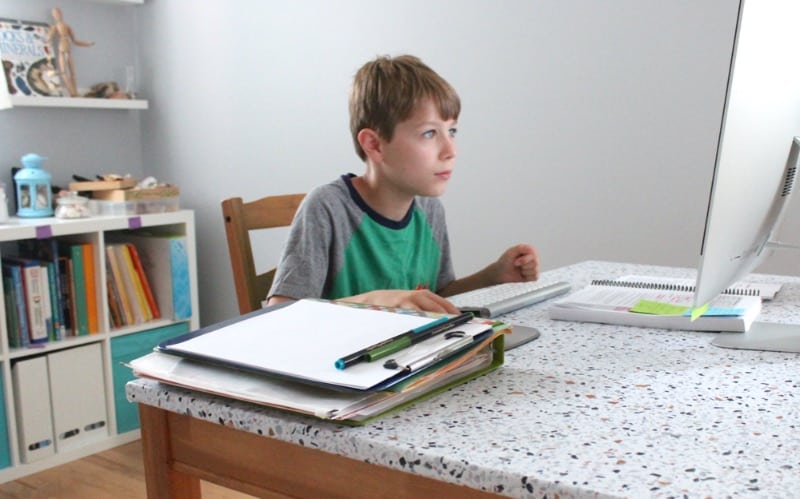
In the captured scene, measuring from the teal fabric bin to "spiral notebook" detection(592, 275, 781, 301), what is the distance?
1.70 m

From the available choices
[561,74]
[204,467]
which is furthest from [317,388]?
[561,74]

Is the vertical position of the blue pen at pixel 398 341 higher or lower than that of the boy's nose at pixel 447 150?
lower

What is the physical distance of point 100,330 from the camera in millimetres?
2428

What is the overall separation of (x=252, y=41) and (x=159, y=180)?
2.40ft

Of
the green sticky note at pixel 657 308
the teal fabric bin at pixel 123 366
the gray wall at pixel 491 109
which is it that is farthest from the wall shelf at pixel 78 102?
the green sticky note at pixel 657 308

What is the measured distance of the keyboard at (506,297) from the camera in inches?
41.6

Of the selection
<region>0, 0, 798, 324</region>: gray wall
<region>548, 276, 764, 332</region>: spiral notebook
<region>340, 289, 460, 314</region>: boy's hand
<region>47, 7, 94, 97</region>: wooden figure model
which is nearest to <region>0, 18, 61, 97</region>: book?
<region>47, 7, 94, 97</region>: wooden figure model

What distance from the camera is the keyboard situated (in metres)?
1.06

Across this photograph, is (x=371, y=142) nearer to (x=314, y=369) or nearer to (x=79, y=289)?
(x=314, y=369)

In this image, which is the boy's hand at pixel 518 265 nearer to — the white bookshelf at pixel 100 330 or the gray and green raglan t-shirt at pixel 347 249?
the gray and green raglan t-shirt at pixel 347 249

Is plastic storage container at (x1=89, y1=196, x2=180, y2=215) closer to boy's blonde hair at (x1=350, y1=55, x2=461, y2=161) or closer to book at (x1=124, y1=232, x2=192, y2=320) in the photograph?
book at (x1=124, y1=232, x2=192, y2=320)

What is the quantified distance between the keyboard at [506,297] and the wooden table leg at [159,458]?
44 centimetres

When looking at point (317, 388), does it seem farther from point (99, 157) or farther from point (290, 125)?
point (99, 157)

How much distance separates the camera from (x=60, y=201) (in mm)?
2428
